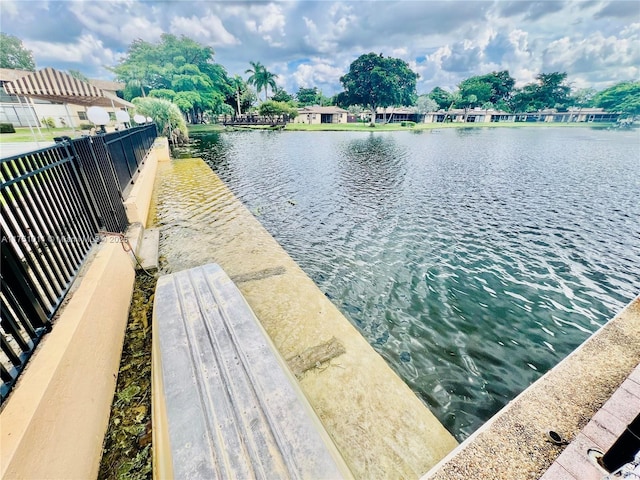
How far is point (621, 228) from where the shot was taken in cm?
802

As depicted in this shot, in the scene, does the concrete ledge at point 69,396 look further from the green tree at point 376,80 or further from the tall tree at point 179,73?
the green tree at point 376,80

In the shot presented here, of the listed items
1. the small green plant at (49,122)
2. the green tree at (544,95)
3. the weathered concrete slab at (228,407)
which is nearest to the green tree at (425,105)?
the green tree at (544,95)

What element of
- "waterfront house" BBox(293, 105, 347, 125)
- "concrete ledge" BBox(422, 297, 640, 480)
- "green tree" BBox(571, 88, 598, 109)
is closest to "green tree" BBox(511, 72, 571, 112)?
"green tree" BBox(571, 88, 598, 109)

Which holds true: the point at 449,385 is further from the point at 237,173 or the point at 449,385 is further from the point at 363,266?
the point at 237,173

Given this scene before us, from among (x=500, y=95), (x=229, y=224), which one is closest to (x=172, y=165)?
(x=229, y=224)

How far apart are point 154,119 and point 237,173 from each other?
1492 centimetres

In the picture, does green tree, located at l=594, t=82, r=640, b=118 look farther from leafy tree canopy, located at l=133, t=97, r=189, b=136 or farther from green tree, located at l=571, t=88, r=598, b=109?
leafy tree canopy, located at l=133, t=97, r=189, b=136

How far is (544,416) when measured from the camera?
2137 millimetres

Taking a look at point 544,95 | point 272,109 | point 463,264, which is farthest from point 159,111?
point 544,95

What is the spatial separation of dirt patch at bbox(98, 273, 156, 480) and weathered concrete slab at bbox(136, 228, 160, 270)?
1.28 m

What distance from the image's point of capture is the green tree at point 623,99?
8112cm

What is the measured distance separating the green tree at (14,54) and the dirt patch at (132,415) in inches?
3828

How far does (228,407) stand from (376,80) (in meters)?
73.9

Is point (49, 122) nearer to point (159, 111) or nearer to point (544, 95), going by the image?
point (159, 111)
